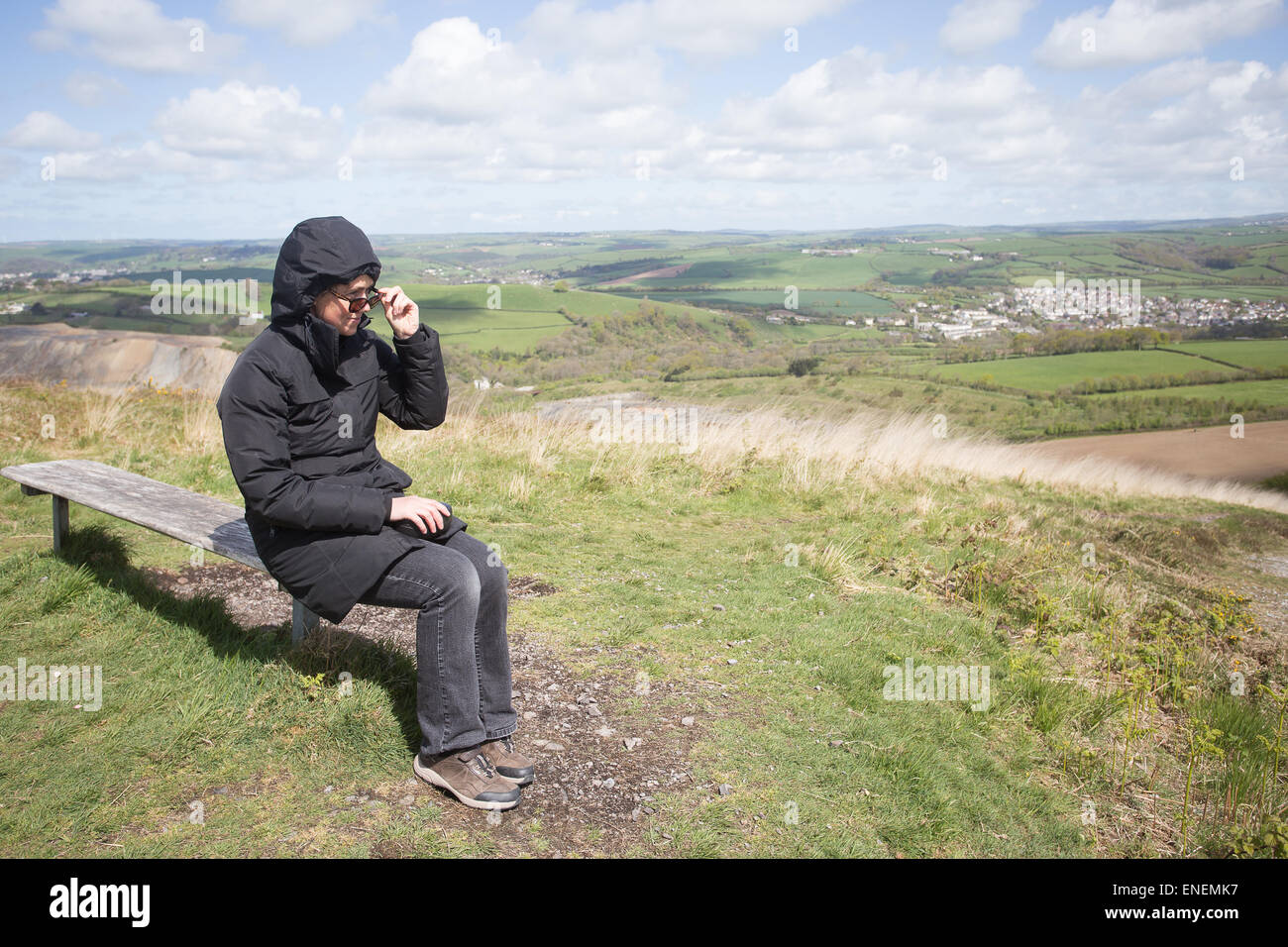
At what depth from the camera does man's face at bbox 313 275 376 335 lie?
3.01 meters

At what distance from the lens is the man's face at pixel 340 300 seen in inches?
118

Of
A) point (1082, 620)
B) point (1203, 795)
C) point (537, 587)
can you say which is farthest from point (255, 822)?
point (1082, 620)

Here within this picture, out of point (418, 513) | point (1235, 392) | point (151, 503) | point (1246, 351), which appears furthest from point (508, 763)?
point (1246, 351)

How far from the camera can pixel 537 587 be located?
17.7ft

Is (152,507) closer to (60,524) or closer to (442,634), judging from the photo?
(60,524)

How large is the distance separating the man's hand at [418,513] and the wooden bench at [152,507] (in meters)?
0.82

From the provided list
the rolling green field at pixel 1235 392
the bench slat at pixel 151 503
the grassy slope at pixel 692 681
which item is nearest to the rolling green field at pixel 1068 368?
the rolling green field at pixel 1235 392

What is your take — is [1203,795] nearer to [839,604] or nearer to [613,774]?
[839,604]

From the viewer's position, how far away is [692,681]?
13.7 feet

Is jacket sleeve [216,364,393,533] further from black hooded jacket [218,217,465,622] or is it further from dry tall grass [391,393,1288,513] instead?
dry tall grass [391,393,1288,513]

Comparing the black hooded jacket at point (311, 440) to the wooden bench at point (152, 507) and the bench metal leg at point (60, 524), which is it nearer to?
the wooden bench at point (152, 507)

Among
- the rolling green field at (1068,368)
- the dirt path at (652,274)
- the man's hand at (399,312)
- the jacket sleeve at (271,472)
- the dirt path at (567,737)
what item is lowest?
the dirt path at (567,737)

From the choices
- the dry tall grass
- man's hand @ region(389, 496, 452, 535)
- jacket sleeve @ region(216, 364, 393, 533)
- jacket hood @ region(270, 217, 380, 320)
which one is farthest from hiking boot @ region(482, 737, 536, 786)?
the dry tall grass

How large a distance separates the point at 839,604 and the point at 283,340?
157 inches
